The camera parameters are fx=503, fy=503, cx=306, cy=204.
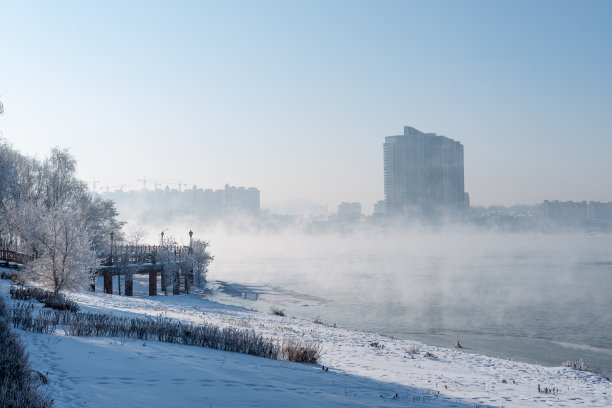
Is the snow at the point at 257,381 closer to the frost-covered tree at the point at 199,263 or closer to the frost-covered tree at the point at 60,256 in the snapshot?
the frost-covered tree at the point at 60,256

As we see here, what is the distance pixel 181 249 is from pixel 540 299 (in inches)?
1819

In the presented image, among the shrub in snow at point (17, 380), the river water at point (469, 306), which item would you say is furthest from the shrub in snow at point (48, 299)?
the river water at point (469, 306)

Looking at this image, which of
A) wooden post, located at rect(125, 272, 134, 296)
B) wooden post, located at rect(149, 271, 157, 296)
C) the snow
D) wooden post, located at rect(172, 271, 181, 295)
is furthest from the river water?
the snow

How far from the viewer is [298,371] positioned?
1186 cm

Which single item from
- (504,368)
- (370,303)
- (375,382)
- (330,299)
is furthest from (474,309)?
(375,382)

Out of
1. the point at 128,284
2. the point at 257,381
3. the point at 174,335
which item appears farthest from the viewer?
the point at 128,284

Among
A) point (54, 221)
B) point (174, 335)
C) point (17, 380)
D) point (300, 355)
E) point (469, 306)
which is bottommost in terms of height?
point (469, 306)

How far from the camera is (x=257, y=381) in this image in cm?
1000

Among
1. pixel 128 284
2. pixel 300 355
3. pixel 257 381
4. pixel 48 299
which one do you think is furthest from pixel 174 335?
pixel 128 284

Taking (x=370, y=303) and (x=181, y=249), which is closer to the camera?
(x=370, y=303)

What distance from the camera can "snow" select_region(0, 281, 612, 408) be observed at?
8.38 meters

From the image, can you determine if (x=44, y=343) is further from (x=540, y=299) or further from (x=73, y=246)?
(x=540, y=299)

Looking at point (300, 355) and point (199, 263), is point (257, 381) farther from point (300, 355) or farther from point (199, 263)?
point (199, 263)

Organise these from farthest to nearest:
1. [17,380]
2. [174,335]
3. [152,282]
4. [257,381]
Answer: [152,282]
[174,335]
[257,381]
[17,380]
